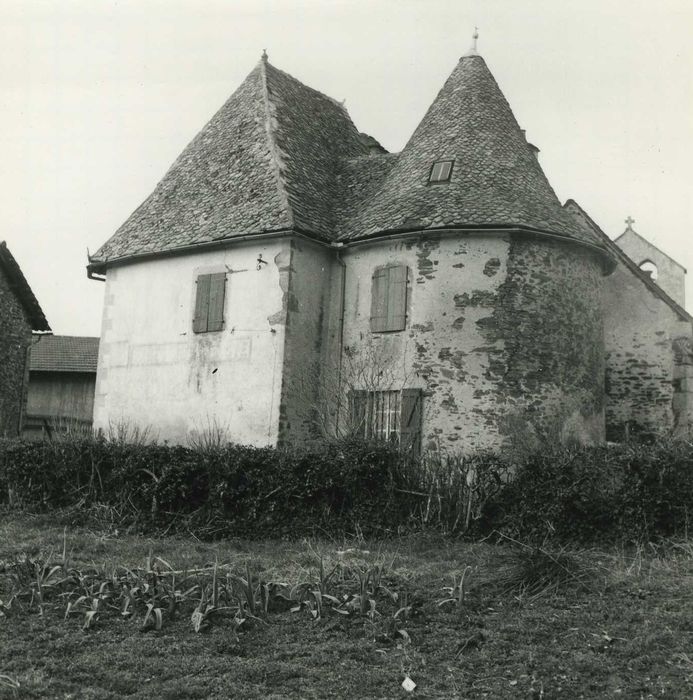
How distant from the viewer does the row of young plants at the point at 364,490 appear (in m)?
10.3

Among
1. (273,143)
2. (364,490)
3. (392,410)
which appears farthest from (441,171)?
(364,490)

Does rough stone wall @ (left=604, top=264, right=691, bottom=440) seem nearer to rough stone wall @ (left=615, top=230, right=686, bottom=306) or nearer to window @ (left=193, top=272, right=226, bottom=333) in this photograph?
window @ (left=193, top=272, right=226, bottom=333)

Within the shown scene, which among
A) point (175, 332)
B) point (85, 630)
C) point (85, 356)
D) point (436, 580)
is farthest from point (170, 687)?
point (85, 356)

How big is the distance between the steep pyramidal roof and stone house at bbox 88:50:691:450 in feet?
0.19

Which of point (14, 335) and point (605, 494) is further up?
point (14, 335)

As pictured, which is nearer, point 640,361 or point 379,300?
point 379,300

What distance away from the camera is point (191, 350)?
61.3 feet

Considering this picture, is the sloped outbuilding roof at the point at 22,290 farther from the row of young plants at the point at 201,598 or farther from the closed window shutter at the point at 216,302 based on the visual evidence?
the row of young plants at the point at 201,598

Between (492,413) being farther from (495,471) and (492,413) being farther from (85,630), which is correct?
(85,630)

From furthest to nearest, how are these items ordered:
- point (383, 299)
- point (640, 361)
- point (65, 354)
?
point (65, 354) < point (640, 361) < point (383, 299)

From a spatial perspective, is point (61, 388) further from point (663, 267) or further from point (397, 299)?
point (663, 267)

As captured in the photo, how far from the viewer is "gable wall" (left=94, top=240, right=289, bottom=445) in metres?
17.5

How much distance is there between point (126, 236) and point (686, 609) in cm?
1632

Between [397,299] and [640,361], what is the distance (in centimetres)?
627
